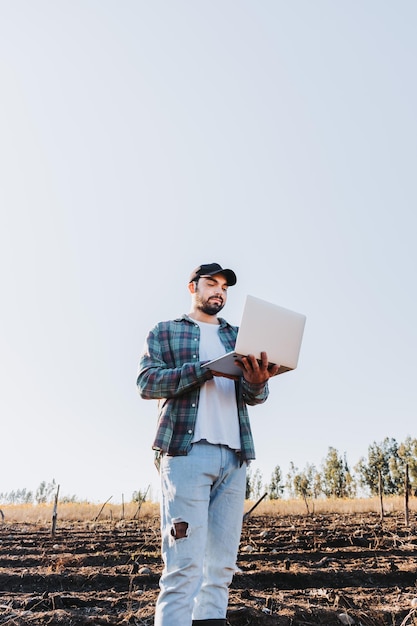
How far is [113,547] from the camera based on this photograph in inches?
242

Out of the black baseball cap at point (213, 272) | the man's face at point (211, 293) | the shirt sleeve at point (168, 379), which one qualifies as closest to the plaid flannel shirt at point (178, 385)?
the shirt sleeve at point (168, 379)

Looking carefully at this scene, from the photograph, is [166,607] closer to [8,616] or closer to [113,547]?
[8,616]

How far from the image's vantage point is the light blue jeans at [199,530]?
6.27ft

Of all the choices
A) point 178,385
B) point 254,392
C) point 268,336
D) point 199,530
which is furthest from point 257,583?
point 268,336

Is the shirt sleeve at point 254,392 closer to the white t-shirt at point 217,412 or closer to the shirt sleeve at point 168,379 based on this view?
the white t-shirt at point 217,412

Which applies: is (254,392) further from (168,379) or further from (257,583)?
(257,583)

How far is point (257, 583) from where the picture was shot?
13.1 ft

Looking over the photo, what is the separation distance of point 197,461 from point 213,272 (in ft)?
3.08

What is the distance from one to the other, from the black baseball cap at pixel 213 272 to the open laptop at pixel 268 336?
0.45 m

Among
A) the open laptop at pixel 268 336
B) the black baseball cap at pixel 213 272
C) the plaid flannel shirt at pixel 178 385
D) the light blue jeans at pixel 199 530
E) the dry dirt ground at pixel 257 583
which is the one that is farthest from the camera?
the dry dirt ground at pixel 257 583

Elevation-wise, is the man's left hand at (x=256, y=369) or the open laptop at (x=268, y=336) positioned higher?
the open laptop at (x=268, y=336)

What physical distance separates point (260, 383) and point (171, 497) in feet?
2.01

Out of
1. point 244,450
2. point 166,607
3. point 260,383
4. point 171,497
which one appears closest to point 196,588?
point 166,607

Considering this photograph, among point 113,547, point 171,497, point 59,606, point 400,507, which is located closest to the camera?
point 171,497
